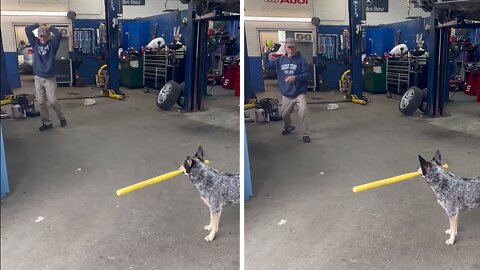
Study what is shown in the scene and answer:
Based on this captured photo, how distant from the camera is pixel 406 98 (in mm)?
2285

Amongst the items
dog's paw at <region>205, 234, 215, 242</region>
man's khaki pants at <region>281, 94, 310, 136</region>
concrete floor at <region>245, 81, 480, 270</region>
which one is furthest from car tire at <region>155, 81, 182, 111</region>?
dog's paw at <region>205, 234, 215, 242</region>

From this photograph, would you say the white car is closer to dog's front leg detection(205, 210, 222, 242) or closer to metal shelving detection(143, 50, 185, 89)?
metal shelving detection(143, 50, 185, 89)

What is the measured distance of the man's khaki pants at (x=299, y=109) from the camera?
2.28 meters

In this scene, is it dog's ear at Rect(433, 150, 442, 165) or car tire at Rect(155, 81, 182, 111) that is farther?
car tire at Rect(155, 81, 182, 111)

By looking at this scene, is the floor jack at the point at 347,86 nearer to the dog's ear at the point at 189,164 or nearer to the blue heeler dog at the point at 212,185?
the blue heeler dog at the point at 212,185

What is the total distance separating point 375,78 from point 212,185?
2.99ft

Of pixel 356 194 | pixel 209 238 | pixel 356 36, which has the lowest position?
pixel 209 238

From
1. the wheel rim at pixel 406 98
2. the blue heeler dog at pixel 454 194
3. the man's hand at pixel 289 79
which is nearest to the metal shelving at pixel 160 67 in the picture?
the man's hand at pixel 289 79

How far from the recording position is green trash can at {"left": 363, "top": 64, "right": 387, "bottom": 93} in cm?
226

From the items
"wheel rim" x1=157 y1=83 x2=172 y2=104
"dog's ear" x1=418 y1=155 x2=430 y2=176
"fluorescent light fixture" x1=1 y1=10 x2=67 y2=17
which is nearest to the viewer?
"fluorescent light fixture" x1=1 y1=10 x2=67 y2=17

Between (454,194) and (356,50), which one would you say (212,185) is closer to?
(356,50)

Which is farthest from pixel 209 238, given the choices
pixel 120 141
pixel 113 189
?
pixel 120 141

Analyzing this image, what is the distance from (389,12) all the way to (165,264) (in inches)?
61.2

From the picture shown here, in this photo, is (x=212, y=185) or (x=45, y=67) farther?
(x=212, y=185)
